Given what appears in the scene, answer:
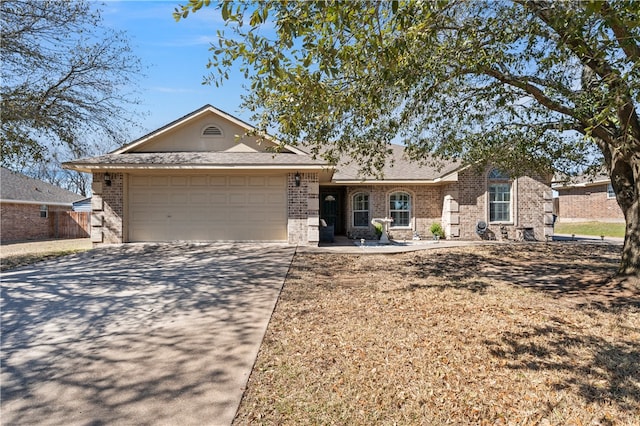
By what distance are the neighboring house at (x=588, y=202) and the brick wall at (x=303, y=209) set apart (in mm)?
20629

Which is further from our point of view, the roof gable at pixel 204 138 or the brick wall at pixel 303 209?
the roof gable at pixel 204 138

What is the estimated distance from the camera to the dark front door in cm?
1855

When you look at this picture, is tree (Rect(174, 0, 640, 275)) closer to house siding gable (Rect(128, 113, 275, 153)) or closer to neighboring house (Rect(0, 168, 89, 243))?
house siding gable (Rect(128, 113, 275, 153))

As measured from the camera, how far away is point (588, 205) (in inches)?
1129

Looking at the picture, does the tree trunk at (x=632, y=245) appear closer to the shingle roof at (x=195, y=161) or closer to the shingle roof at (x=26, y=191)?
Answer: the shingle roof at (x=195, y=161)

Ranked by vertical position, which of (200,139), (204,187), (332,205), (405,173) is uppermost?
(200,139)

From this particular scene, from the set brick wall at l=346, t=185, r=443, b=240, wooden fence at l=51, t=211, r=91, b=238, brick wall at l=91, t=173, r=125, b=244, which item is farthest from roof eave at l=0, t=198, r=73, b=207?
brick wall at l=346, t=185, r=443, b=240

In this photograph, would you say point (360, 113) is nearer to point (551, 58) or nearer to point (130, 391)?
point (551, 58)

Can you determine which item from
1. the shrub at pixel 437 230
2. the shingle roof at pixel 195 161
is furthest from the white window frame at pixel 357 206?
the shingle roof at pixel 195 161

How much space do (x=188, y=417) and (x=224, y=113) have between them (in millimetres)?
11927

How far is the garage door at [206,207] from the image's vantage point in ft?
42.1

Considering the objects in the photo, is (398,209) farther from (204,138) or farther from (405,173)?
(204,138)

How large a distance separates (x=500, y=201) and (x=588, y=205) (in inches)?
722

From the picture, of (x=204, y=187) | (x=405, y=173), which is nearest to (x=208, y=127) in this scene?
(x=204, y=187)
